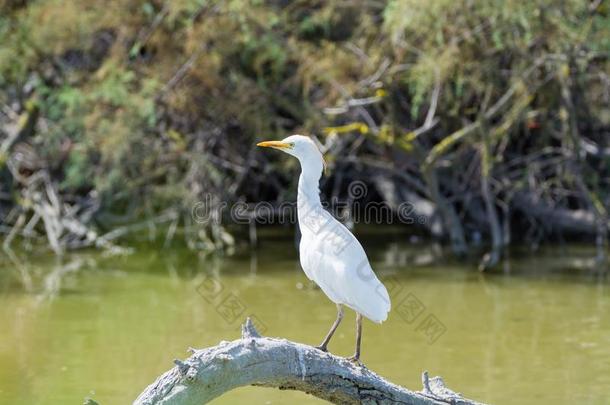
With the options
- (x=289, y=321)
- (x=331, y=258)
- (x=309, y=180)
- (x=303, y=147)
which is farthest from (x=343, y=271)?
(x=289, y=321)

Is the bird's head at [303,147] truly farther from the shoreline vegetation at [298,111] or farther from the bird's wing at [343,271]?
Answer: the shoreline vegetation at [298,111]

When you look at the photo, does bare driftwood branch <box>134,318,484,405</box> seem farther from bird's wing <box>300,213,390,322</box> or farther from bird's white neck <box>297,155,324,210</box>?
bird's white neck <box>297,155,324,210</box>

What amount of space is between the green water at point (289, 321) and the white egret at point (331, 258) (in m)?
1.27

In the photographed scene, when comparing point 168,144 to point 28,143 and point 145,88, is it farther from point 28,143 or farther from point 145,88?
point 28,143

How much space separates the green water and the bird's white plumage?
4.20 feet

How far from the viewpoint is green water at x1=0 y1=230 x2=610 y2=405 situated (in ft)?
20.1

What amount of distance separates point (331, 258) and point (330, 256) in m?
0.01

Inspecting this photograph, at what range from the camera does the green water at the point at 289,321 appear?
6117 mm

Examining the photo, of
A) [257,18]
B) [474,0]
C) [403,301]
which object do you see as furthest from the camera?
[257,18]

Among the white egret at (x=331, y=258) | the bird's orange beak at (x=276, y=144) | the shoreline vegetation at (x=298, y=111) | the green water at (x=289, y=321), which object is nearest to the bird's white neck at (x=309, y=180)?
the white egret at (x=331, y=258)

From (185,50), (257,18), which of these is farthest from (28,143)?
(257,18)

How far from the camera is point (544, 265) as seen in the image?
9.74 meters

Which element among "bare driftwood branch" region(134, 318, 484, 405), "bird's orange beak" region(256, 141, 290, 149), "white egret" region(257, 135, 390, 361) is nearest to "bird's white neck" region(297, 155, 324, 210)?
"white egret" region(257, 135, 390, 361)

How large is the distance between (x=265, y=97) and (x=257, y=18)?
3.20ft
